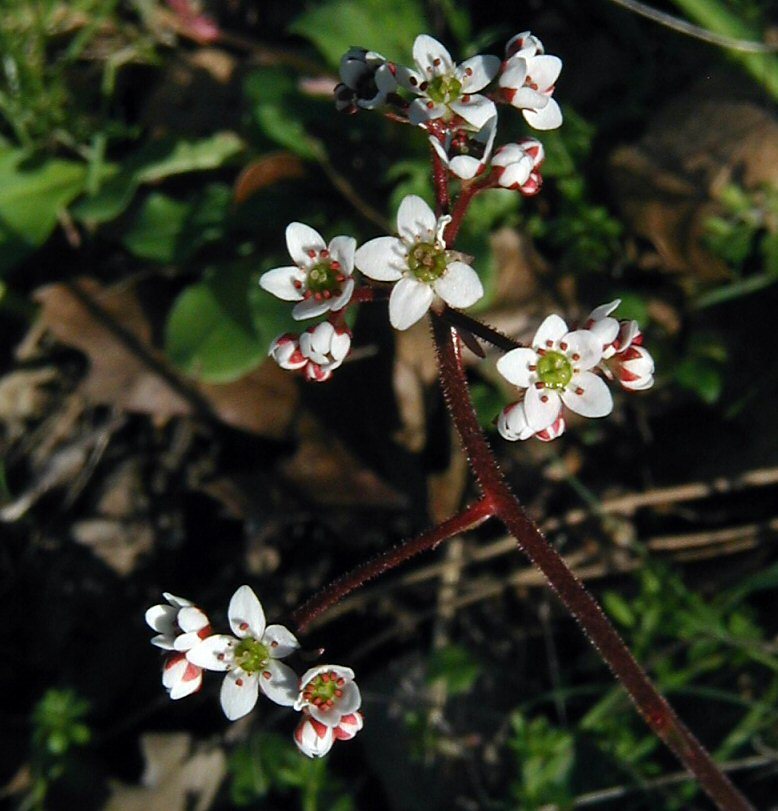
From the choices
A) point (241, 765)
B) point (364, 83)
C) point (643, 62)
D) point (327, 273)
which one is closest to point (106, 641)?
point (241, 765)

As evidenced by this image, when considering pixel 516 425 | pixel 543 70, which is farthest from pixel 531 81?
pixel 516 425

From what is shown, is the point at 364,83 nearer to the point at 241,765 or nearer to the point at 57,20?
the point at 241,765

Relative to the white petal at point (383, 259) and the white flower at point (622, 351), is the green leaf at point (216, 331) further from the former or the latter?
the white flower at point (622, 351)

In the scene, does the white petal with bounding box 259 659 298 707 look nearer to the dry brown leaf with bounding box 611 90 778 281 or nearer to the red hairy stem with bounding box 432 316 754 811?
the red hairy stem with bounding box 432 316 754 811

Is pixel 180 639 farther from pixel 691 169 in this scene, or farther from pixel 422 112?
pixel 691 169

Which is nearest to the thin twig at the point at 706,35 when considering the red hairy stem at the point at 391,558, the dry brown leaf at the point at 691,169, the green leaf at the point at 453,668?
the dry brown leaf at the point at 691,169

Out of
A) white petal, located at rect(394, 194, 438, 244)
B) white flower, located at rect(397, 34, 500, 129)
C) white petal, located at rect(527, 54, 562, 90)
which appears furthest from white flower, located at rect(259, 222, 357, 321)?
white petal, located at rect(527, 54, 562, 90)
